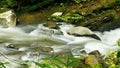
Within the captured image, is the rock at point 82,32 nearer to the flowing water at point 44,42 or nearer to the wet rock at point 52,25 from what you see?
the flowing water at point 44,42

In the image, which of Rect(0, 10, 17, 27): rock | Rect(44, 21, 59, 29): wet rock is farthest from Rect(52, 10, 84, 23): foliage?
Rect(0, 10, 17, 27): rock

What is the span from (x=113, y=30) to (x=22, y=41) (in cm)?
320

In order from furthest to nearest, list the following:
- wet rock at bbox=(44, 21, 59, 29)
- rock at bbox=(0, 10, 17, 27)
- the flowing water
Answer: rock at bbox=(0, 10, 17, 27) → wet rock at bbox=(44, 21, 59, 29) → the flowing water

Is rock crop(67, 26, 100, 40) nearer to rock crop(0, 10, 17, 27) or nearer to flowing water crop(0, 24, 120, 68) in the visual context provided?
flowing water crop(0, 24, 120, 68)

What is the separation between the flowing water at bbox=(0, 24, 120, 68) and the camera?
7.58 meters

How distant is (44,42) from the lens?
28.0 feet

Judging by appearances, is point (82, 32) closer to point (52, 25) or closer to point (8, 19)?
point (52, 25)

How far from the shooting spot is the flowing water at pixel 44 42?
24.9 ft

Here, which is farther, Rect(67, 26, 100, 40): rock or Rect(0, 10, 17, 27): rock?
Rect(0, 10, 17, 27): rock

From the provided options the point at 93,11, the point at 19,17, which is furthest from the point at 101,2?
the point at 19,17

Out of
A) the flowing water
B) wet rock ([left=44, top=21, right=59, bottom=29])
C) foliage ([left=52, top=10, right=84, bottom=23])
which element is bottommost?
the flowing water

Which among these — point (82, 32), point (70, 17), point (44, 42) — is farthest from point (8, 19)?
point (82, 32)

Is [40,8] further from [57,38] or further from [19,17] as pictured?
[57,38]

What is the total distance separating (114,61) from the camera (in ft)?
14.7
